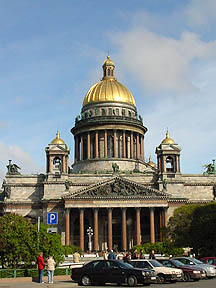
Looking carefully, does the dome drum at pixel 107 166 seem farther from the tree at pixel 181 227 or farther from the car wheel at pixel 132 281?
the car wheel at pixel 132 281

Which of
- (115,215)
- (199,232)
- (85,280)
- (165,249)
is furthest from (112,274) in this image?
(115,215)

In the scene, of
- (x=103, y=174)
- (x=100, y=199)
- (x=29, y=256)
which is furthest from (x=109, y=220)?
(x=29, y=256)

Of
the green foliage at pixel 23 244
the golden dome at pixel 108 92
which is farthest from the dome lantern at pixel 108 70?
the green foliage at pixel 23 244

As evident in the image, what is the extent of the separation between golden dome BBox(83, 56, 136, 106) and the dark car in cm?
7418

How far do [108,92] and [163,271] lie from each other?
74.8m

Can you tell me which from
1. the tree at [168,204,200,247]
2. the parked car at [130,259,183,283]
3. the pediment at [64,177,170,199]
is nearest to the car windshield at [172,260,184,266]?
the parked car at [130,259,183,283]

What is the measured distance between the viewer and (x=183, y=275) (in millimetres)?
33312

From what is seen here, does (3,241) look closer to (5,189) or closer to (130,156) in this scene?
(5,189)

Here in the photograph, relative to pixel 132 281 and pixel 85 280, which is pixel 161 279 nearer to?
pixel 132 281

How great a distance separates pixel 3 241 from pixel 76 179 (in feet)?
158

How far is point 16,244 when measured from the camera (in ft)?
130

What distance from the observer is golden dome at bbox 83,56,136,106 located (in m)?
104

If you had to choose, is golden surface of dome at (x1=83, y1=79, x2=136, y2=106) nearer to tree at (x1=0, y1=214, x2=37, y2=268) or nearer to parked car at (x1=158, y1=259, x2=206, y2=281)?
tree at (x1=0, y1=214, x2=37, y2=268)

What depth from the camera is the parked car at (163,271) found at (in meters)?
31.8
